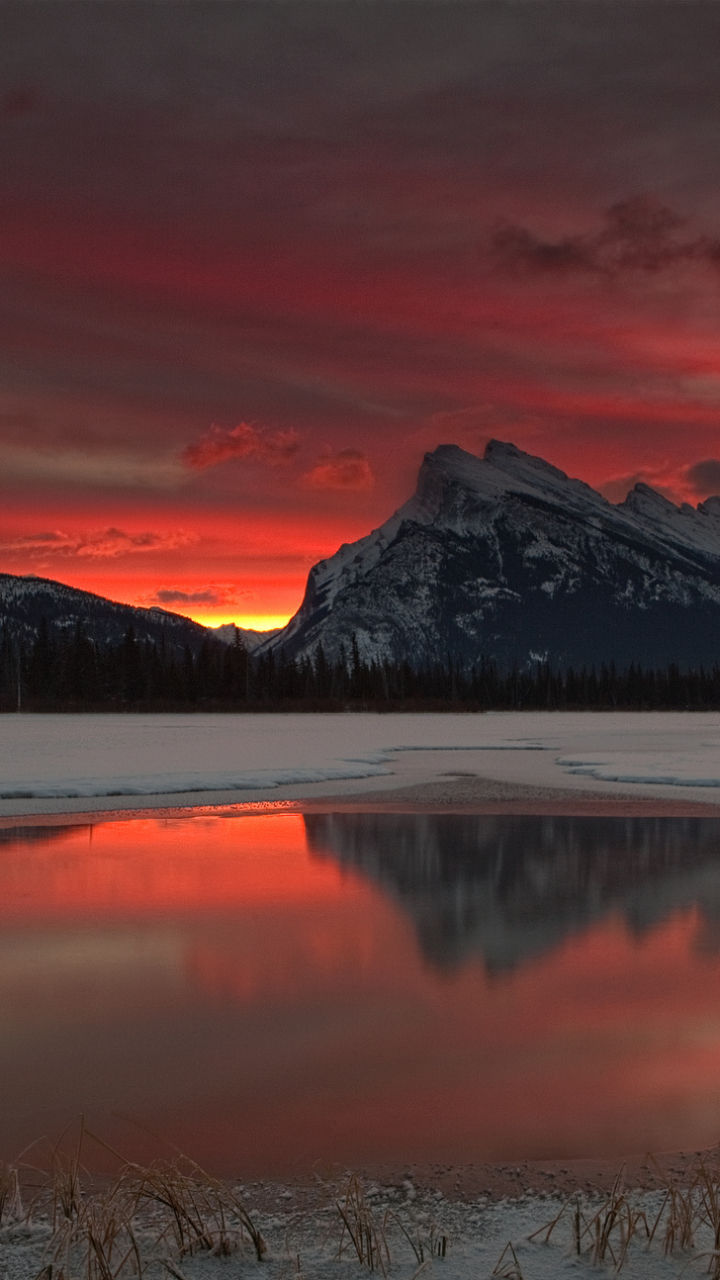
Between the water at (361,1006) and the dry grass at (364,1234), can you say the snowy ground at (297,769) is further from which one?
the dry grass at (364,1234)

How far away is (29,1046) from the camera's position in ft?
30.3

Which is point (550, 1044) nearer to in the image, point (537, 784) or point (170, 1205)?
point (170, 1205)

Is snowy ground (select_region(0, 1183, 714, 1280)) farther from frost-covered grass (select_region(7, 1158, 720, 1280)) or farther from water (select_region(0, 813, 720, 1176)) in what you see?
water (select_region(0, 813, 720, 1176))

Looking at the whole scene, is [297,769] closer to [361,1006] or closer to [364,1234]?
[361,1006]

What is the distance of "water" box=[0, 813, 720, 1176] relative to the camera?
7.60 meters

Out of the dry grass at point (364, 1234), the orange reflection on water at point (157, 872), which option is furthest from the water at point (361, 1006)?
the dry grass at point (364, 1234)

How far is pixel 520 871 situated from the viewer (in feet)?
58.0

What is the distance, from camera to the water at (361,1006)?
7.60 m

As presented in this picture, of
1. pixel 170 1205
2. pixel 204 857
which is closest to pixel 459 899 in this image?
pixel 204 857

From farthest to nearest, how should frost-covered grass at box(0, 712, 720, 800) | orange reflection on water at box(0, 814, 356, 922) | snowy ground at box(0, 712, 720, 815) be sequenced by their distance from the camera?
frost-covered grass at box(0, 712, 720, 800) → snowy ground at box(0, 712, 720, 815) → orange reflection on water at box(0, 814, 356, 922)

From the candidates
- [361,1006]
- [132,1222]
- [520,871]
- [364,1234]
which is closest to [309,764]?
[520,871]

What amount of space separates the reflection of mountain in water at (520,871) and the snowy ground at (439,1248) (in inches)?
225

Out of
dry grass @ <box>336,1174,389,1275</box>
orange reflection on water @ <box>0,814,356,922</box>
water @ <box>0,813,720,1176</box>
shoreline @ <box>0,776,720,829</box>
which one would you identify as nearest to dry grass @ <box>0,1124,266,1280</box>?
dry grass @ <box>336,1174,389,1275</box>

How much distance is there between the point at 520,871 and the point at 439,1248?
12328 mm
